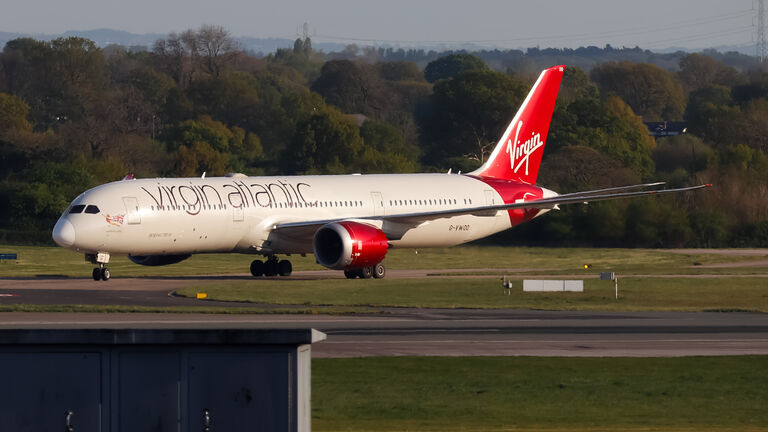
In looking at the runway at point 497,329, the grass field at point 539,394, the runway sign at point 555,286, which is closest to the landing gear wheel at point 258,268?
the runway sign at point 555,286

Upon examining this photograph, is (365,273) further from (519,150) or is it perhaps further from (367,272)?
(519,150)

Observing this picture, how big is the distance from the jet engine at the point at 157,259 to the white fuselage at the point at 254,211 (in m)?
2.15

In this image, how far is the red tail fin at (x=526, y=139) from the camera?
58250 mm

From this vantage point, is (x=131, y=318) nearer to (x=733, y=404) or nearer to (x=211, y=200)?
(x=211, y=200)

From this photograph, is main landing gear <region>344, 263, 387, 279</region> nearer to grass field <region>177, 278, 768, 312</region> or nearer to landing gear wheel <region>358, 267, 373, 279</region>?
landing gear wheel <region>358, 267, 373, 279</region>

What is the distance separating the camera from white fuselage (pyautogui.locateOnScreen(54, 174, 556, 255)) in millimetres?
45062

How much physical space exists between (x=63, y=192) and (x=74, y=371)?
6447cm

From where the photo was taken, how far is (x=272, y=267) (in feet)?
166

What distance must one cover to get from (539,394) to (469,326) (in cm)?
1123

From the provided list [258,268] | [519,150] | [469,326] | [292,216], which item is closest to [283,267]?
[258,268]

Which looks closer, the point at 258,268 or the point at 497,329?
the point at 497,329

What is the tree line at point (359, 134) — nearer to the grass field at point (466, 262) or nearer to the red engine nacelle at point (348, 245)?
the grass field at point (466, 262)

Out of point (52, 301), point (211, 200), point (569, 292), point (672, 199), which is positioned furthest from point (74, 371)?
point (672, 199)

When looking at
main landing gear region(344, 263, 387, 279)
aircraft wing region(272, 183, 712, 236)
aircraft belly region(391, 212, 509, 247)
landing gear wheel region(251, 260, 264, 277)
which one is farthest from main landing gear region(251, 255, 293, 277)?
aircraft belly region(391, 212, 509, 247)
